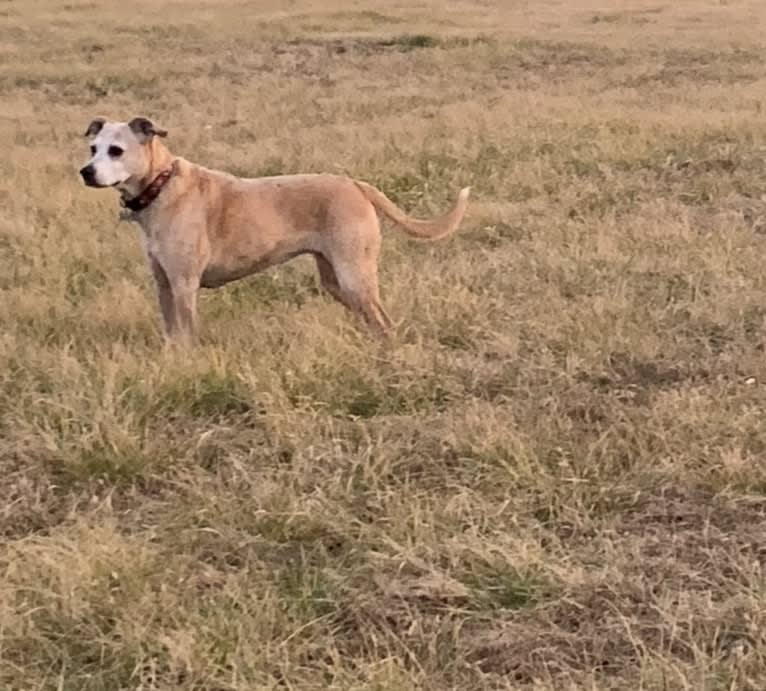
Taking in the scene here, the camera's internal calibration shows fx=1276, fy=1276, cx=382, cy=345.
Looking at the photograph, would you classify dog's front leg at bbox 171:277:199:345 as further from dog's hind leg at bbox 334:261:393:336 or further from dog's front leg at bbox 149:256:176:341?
dog's hind leg at bbox 334:261:393:336

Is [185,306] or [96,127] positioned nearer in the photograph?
[185,306]

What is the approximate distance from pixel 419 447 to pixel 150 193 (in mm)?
2173

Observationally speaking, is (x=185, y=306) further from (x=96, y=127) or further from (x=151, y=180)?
(x=96, y=127)

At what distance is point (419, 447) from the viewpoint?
180 inches

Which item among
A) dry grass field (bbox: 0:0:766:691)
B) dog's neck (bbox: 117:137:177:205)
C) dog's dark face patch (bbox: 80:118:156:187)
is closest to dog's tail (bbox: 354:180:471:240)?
dry grass field (bbox: 0:0:766:691)

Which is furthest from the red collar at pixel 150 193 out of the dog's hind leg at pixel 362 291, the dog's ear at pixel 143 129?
the dog's hind leg at pixel 362 291

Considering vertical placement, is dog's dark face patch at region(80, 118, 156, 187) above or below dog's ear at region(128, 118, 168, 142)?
below

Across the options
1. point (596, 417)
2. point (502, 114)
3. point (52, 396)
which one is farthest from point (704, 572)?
point (502, 114)

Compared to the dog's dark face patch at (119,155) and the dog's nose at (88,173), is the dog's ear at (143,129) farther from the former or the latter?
the dog's nose at (88,173)

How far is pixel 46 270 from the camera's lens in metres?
7.24

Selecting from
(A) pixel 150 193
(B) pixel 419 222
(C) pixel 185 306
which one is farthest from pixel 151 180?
(B) pixel 419 222

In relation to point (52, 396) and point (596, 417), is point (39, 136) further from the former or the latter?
point (596, 417)

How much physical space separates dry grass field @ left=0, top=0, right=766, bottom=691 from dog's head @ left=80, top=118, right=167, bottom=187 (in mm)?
767

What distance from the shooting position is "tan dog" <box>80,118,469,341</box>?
601 centimetres
